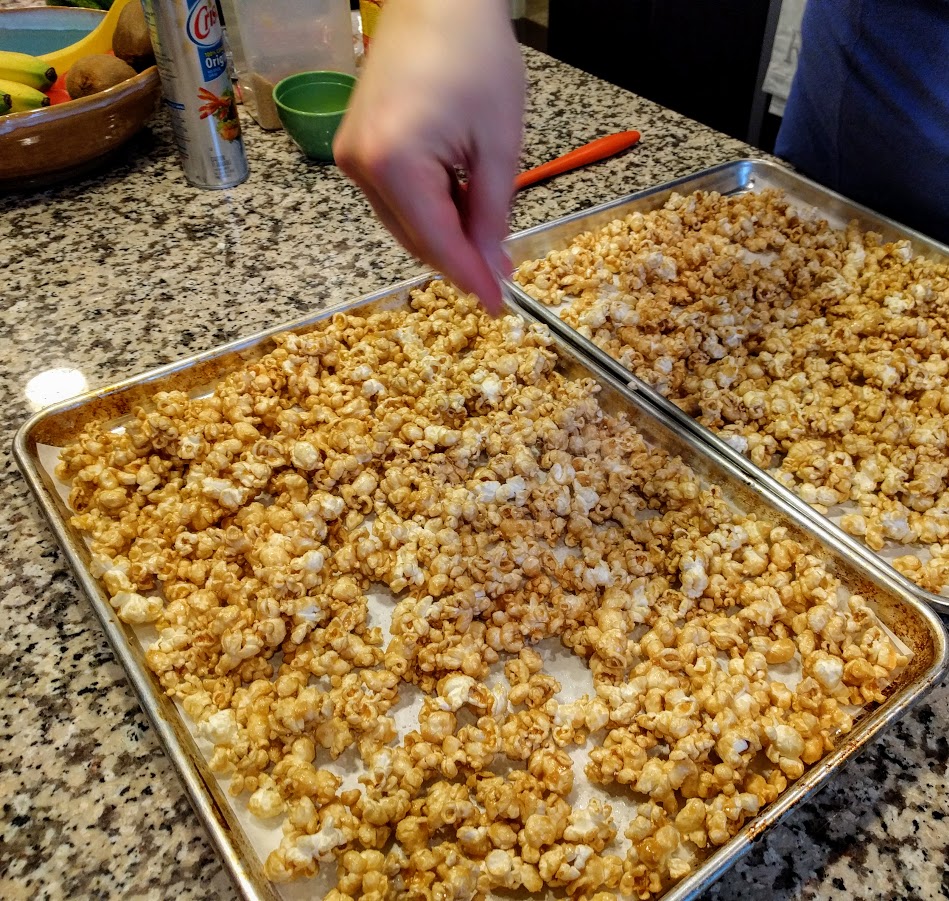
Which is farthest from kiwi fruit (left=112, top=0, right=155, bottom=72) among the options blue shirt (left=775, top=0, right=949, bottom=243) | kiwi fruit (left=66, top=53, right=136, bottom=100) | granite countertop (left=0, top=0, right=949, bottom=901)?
blue shirt (left=775, top=0, right=949, bottom=243)

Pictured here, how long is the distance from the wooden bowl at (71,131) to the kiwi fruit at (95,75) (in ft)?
0.17

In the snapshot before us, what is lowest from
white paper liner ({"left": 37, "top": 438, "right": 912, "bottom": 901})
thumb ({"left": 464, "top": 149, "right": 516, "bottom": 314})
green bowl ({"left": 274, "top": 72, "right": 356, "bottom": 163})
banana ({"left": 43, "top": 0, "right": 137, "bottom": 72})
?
white paper liner ({"left": 37, "top": 438, "right": 912, "bottom": 901})

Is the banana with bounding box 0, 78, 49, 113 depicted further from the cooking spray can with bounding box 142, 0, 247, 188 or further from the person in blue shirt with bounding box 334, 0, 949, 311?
the person in blue shirt with bounding box 334, 0, 949, 311

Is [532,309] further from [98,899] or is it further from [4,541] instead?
[98,899]

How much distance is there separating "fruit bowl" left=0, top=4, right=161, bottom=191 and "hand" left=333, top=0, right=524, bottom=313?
34.8 inches

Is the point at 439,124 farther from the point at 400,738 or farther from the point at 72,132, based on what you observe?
the point at 72,132

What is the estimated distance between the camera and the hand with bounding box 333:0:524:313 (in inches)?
23.4

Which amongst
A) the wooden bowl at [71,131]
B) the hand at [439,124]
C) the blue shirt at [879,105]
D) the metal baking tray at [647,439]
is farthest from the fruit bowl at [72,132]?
the blue shirt at [879,105]

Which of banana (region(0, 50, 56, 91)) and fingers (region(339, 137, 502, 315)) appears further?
banana (region(0, 50, 56, 91))

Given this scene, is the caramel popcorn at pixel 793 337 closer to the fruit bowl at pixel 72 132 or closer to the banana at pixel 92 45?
the fruit bowl at pixel 72 132

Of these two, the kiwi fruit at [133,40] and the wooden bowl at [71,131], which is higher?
the kiwi fruit at [133,40]

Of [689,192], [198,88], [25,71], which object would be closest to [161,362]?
[198,88]

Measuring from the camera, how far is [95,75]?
139 centimetres

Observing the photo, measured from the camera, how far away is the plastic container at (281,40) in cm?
155
